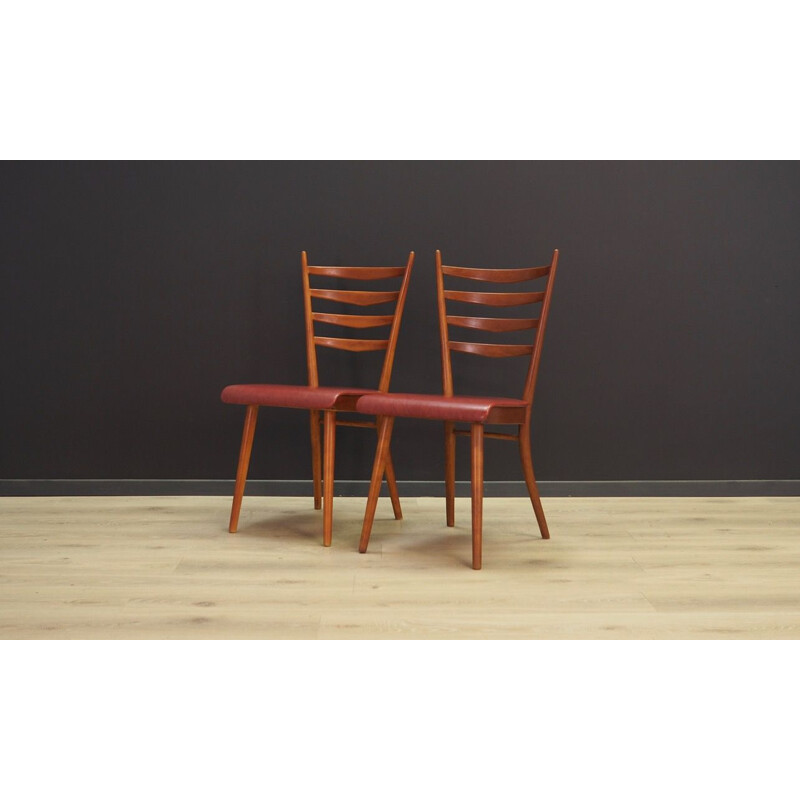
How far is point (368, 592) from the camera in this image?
2473 millimetres

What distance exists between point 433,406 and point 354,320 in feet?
2.74

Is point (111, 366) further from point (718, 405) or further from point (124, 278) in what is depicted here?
point (718, 405)

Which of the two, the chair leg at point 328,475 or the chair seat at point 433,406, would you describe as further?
the chair leg at point 328,475

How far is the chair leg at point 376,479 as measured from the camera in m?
2.88

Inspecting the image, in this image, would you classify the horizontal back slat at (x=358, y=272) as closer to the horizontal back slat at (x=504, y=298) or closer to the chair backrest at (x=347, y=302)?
the chair backrest at (x=347, y=302)

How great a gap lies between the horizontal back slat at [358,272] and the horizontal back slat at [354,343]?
0.24 m

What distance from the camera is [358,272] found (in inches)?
139

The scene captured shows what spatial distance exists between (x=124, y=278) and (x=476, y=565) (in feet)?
6.54

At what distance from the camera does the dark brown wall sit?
3.82 metres

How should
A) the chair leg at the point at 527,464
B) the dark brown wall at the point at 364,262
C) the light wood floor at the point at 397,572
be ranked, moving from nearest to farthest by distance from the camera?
the light wood floor at the point at 397,572 < the chair leg at the point at 527,464 < the dark brown wall at the point at 364,262

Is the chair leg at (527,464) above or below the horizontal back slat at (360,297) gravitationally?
below

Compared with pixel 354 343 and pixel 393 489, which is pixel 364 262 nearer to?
pixel 354 343

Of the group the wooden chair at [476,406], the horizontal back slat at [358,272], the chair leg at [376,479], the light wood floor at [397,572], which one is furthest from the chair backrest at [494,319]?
the light wood floor at [397,572]

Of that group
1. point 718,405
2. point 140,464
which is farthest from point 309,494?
point 718,405
